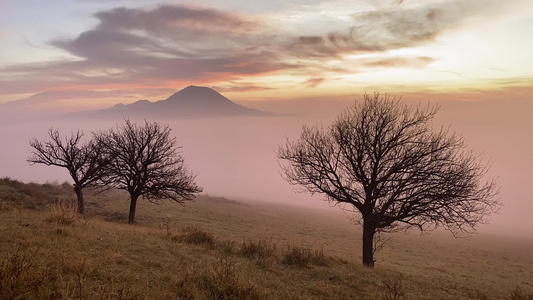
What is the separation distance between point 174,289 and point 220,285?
110 centimetres

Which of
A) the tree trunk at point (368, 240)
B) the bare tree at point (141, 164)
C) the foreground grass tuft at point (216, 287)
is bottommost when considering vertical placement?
the tree trunk at point (368, 240)

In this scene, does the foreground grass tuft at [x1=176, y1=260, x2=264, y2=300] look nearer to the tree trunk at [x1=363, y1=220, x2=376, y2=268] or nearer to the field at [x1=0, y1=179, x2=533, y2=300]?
the field at [x1=0, y1=179, x2=533, y2=300]

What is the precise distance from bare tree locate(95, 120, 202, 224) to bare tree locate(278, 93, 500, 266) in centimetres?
1464

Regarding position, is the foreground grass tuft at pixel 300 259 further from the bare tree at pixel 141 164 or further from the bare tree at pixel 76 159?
the bare tree at pixel 76 159

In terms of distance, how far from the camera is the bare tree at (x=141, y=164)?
96.3 ft

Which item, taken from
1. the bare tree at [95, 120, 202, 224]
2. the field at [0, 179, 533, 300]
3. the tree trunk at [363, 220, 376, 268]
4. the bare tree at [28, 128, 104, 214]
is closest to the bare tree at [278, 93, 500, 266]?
the tree trunk at [363, 220, 376, 268]

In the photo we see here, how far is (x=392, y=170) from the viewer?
17.5 m

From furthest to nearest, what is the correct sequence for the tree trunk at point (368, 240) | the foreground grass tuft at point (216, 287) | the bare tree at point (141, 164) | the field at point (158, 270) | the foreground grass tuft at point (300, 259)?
the bare tree at point (141, 164) → the tree trunk at point (368, 240) → the foreground grass tuft at point (300, 259) → the foreground grass tuft at point (216, 287) → the field at point (158, 270)

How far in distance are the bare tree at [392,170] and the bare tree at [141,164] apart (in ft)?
48.0

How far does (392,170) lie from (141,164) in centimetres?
2214

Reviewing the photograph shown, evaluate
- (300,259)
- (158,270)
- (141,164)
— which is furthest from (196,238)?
(141,164)

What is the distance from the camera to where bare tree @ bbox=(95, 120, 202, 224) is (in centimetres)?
2936

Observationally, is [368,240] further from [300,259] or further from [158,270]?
[158,270]

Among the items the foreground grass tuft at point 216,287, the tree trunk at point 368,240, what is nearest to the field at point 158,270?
the foreground grass tuft at point 216,287
